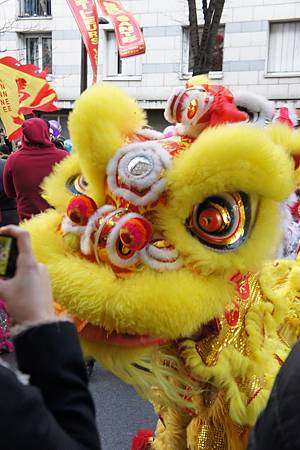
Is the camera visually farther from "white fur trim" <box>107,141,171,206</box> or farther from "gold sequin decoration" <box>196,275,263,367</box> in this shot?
"gold sequin decoration" <box>196,275,263,367</box>

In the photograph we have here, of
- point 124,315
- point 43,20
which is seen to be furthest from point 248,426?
point 43,20

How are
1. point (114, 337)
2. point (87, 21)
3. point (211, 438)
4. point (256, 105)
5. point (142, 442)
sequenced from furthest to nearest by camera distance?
point (87, 21) → point (142, 442) → point (256, 105) → point (211, 438) → point (114, 337)

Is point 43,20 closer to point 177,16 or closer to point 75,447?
point 177,16

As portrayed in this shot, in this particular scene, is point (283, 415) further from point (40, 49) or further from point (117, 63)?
point (40, 49)

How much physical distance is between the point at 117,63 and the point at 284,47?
14.0 ft

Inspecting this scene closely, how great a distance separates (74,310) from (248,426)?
711 millimetres

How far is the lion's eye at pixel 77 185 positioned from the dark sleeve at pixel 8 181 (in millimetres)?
2168

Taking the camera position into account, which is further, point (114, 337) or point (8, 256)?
point (114, 337)

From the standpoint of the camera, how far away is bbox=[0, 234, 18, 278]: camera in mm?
937

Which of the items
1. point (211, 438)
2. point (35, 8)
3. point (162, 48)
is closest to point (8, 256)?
point (211, 438)

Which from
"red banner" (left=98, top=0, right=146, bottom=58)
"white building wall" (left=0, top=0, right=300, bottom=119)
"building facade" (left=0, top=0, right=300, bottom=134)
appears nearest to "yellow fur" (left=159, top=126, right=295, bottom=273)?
"red banner" (left=98, top=0, right=146, bottom=58)

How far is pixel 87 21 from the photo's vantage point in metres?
7.08

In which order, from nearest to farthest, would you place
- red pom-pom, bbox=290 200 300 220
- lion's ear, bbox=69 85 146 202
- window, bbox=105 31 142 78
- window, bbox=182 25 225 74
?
lion's ear, bbox=69 85 146 202 < red pom-pom, bbox=290 200 300 220 < window, bbox=182 25 225 74 < window, bbox=105 31 142 78

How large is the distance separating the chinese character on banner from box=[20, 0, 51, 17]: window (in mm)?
9650
